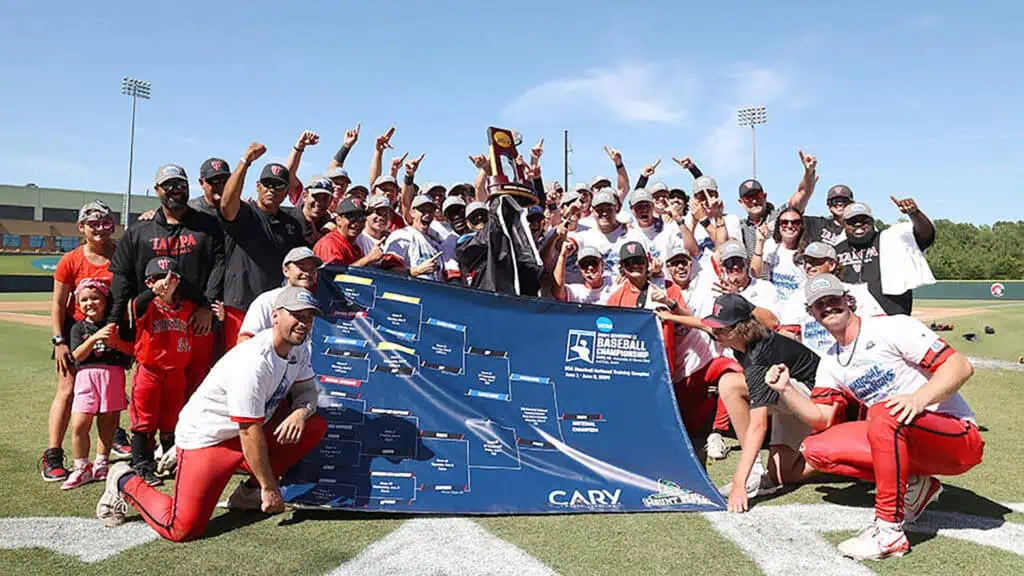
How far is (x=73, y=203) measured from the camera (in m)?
75.6

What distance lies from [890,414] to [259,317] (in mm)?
3649

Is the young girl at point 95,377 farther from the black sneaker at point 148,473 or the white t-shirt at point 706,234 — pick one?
the white t-shirt at point 706,234

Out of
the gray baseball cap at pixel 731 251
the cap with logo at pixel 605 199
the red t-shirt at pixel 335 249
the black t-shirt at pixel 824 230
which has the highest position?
the cap with logo at pixel 605 199

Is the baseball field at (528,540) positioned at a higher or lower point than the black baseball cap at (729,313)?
lower

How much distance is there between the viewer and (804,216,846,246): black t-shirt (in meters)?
6.38

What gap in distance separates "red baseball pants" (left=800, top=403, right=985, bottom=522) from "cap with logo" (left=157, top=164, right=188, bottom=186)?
4543 millimetres

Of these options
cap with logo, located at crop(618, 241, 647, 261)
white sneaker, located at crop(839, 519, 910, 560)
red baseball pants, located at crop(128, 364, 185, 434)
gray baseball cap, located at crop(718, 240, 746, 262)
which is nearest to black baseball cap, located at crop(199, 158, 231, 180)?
red baseball pants, located at crop(128, 364, 185, 434)

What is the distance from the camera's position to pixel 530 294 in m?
5.80

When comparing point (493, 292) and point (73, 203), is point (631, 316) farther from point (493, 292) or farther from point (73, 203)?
point (73, 203)

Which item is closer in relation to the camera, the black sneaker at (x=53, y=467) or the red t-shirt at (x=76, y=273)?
the black sneaker at (x=53, y=467)

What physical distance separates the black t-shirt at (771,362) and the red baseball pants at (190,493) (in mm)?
3082

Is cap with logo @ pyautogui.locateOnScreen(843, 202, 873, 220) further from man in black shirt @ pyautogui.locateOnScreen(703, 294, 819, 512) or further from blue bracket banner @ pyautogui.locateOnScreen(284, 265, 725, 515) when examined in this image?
blue bracket banner @ pyautogui.locateOnScreen(284, 265, 725, 515)

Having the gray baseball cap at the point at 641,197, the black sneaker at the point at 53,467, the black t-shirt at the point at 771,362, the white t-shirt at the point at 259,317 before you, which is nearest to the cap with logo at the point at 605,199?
the gray baseball cap at the point at 641,197

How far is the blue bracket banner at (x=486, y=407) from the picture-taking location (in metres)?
4.18
